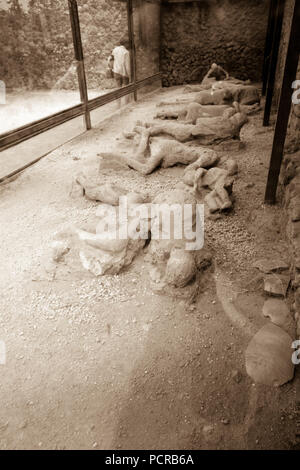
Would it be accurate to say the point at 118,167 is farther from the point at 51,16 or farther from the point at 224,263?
the point at 51,16

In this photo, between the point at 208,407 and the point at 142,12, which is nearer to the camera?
the point at 208,407

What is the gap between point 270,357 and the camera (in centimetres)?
205

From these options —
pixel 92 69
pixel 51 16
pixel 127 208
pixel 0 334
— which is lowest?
pixel 0 334

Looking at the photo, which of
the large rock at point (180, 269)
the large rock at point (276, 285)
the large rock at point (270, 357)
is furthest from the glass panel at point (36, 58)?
the large rock at point (270, 357)

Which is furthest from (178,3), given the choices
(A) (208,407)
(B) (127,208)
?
(A) (208,407)

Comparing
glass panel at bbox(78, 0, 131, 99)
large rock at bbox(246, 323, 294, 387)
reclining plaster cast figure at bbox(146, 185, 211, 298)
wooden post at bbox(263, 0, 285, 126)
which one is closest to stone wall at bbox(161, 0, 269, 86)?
glass panel at bbox(78, 0, 131, 99)

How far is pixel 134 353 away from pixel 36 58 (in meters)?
9.48

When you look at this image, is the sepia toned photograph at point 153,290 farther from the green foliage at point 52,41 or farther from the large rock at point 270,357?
the green foliage at point 52,41

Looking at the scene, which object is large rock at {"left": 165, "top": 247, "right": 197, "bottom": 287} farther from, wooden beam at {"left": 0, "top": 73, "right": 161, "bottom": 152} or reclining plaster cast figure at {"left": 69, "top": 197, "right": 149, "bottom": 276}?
wooden beam at {"left": 0, "top": 73, "right": 161, "bottom": 152}

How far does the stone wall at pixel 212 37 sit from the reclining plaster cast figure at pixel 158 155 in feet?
26.2

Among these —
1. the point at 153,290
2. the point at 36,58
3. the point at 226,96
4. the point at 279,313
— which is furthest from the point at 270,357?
the point at 36,58

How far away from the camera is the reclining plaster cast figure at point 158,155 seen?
4695mm

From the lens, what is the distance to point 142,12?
32.8 feet

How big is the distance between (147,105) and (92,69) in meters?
2.08
